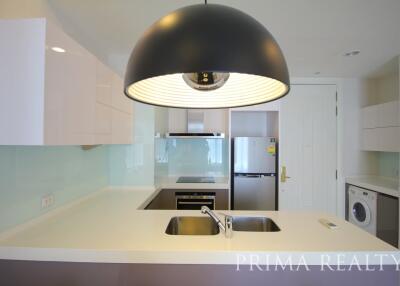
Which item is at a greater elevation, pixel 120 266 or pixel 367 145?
pixel 367 145

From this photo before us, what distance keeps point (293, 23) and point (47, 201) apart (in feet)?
7.71

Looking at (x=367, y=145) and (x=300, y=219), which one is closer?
(x=300, y=219)

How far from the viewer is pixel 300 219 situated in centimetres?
157

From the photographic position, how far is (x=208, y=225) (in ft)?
5.54

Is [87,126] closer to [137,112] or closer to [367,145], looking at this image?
[137,112]

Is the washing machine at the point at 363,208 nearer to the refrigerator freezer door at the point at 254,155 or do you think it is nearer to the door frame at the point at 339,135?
the door frame at the point at 339,135

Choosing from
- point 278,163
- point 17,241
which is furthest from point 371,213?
point 17,241

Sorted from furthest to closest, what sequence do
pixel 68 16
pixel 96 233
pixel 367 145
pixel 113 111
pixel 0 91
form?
pixel 367 145, pixel 113 111, pixel 68 16, pixel 96 233, pixel 0 91

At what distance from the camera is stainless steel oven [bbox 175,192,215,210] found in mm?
2863

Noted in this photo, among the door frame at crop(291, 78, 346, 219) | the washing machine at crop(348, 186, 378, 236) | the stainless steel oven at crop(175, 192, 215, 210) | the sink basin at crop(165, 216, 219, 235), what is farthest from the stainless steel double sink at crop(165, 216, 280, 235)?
the door frame at crop(291, 78, 346, 219)

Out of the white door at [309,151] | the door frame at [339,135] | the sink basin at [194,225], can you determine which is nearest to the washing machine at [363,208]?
the door frame at [339,135]

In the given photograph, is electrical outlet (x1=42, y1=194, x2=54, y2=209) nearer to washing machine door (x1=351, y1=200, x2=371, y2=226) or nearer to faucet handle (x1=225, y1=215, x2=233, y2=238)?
faucet handle (x1=225, y1=215, x2=233, y2=238)

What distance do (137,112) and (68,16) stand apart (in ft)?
3.68

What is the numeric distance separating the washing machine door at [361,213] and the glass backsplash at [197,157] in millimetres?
1839
